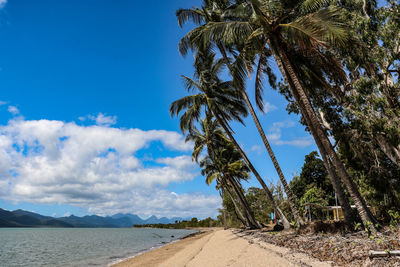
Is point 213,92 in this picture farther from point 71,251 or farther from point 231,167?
point 71,251

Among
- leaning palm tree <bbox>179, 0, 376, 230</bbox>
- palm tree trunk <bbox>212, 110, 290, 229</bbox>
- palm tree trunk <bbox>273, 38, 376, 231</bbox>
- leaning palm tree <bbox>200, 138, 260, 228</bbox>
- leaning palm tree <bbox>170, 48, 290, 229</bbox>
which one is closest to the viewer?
palm tree trunk <bbox>273, 38, 376, 231</bbox>

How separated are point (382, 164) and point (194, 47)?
11541 millimetres

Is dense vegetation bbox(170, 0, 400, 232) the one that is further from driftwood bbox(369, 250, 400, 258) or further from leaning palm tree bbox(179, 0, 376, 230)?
driftwood bbox(369, 250, 400, 258)

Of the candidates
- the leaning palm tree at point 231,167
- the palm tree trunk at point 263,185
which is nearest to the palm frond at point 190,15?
the palm tree trunk at point 263,185

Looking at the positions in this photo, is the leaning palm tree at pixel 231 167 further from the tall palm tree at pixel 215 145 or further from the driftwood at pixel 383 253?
the driftwood at pixel 383 253

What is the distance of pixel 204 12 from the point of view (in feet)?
47.3

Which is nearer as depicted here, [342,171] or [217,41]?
[342,171]

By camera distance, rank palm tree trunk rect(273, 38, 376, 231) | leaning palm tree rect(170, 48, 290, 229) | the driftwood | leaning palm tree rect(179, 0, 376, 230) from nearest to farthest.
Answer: the driftwood, palm tree trunk rect(273, 38, 376, 231), leaning palm tree rect(179, 0, 376, 230), leaning palm tree rect(170, 48, 290, 229)

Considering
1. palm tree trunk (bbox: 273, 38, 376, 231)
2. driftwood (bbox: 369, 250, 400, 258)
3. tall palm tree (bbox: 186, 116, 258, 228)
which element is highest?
tall palm tree (bbox: 186, 116, 258, 228)

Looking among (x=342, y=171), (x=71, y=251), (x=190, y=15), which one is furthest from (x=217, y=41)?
(x=71, y=251)

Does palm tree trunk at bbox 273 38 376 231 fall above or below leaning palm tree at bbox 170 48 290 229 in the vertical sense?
below

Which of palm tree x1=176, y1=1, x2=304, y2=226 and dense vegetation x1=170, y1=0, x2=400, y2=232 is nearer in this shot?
dense vegetation x1=170, y1=0, x2=400, y2=232

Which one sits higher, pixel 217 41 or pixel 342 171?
pixel 217 41

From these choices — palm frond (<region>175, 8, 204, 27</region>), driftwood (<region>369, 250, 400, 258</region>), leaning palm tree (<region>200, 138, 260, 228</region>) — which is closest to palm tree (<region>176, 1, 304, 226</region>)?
palm frond (<region>175, 8, 204, 27</region>)
